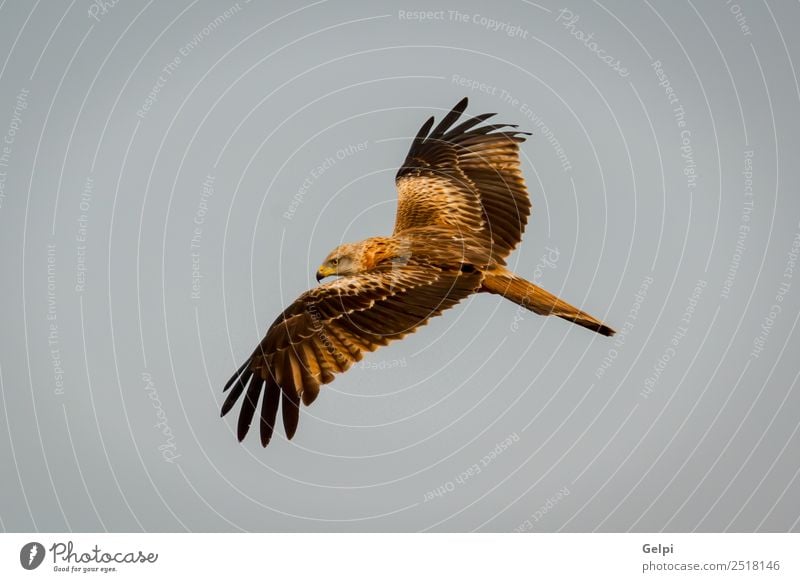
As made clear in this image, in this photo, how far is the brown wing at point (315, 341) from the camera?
Answer: 26.3 ft

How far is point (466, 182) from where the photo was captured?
9148 mm

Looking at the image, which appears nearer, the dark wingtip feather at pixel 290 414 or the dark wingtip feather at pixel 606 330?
the dark wingtip feather at pixel 290 414

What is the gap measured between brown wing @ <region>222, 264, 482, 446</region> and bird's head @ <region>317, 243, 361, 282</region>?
0.12m

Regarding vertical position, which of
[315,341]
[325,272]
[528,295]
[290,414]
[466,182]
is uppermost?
[466,182]

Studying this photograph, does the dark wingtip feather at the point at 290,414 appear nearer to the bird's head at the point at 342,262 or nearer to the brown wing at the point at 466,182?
the bird's head at the point at 342,262

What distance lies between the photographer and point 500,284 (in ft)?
28.0

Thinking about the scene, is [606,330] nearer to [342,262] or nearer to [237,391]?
[342,262]

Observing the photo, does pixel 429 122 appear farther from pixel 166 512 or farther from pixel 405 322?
pixel 166 512

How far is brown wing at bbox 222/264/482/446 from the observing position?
26.3 ft

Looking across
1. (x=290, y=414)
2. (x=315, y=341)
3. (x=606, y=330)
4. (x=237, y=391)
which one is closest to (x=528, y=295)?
(x=606, y=330)

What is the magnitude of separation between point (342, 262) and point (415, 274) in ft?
1.39

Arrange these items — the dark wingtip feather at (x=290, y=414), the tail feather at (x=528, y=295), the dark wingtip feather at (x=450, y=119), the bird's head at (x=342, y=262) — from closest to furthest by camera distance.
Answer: the dark wingtip feather at (x=290, y=414)
the bird's head at (x=342, y=262)
the tail feather at (x=528, y=295)
the dark wingtip feather at (x=450, y=119)

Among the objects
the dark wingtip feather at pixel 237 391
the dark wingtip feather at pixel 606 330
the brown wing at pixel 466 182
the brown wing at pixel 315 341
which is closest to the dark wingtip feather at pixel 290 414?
the brown wing at pixel 315 341

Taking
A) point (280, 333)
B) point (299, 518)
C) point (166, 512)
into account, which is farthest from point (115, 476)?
point (280, 333)
